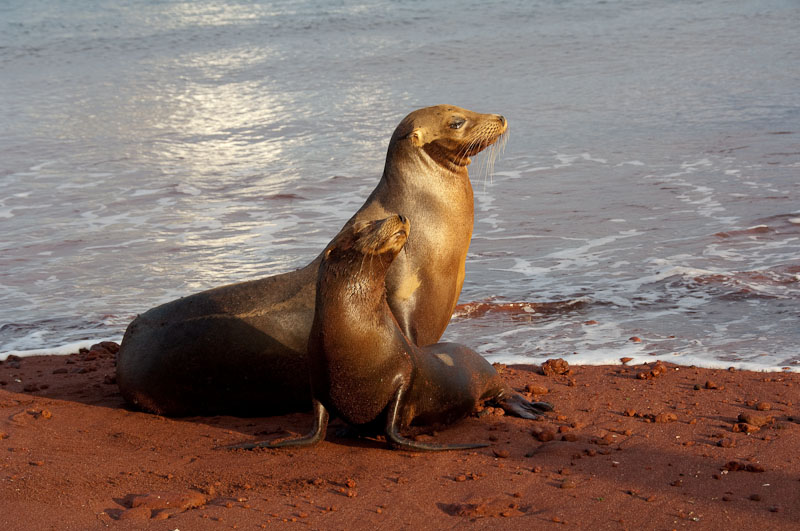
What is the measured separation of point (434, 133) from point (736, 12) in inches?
1013

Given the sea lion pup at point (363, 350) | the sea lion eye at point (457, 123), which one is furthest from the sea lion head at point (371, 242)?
the sea lion eye at point (457, 123)

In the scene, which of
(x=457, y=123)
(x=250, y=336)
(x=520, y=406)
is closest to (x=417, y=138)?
(x=457, y=123)

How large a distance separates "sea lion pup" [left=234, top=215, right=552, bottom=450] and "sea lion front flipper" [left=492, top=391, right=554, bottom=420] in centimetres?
55

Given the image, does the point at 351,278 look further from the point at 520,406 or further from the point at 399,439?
the point at 520,406

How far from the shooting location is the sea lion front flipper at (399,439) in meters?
5.12

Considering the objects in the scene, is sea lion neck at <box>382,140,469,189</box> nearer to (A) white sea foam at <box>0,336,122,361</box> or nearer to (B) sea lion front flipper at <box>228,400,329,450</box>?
(B) sea lion front flipper at <box>228,400,329,450</box>

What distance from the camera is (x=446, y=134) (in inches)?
272

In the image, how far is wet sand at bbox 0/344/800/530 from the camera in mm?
4324

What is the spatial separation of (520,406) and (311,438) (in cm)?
132

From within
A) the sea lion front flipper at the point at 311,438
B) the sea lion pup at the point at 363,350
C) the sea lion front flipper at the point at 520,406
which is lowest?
the sea lion front flipper at the point at 520,406

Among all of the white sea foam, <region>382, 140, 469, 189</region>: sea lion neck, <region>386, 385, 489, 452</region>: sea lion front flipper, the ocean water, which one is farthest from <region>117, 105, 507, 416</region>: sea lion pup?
the white sea foam

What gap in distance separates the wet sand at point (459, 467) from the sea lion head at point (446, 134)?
171 centimetres

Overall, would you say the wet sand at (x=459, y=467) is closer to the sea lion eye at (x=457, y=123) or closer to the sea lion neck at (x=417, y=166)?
the sea lion neck at (x=417, y=166)

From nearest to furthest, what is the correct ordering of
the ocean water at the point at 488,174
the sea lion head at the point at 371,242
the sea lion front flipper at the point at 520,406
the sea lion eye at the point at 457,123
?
1. the sea lion head at the point at 371,242
2. the sea lion front flipper at the point at 520,406
3. the sea lion eye at the point at 457,123
4. the ocean water at the point at 488,174
